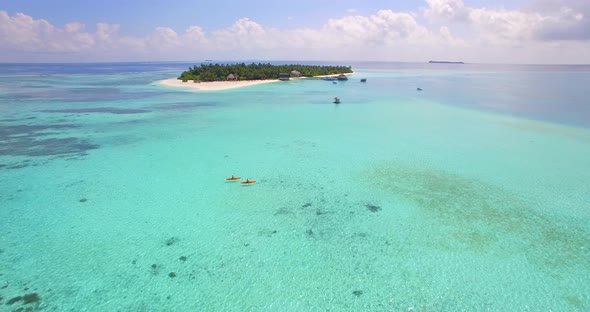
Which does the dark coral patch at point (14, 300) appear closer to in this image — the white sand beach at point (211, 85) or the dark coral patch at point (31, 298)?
the dark coral patch at point (31, 298)

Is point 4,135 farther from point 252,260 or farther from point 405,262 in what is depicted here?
point 405,262

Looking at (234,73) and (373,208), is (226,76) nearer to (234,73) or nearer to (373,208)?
(234,73)

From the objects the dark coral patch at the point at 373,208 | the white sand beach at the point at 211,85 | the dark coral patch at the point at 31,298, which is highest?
the white sand beach at the point at 211,85

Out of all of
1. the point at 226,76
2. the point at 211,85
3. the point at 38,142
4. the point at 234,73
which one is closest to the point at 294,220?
the point at 38,142

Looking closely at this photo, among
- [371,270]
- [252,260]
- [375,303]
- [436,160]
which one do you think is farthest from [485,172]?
[252,260]

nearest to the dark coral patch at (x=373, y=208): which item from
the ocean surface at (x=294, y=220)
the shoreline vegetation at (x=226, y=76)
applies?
the ocean surface at (x=294, y=220)

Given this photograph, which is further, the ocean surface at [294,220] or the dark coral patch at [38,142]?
the dark coral patch at [38,142]

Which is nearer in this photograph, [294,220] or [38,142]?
[294,220]

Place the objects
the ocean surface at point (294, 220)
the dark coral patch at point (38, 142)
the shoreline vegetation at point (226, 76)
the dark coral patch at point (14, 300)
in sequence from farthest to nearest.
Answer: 1. the shoreline vegetation at point (226, 76)
2. the dark coral patch at point (38, 142)
3. the ocean surface at point (294, 220)
4. the dark coral patch at point (14, 300)
